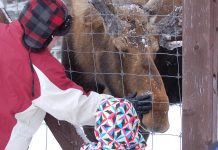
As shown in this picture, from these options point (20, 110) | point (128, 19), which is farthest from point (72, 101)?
point (128, 19)

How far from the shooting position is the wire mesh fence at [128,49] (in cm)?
375

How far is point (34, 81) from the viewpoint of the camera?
2617mm

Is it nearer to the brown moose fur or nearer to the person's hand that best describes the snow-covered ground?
the brown moose fur

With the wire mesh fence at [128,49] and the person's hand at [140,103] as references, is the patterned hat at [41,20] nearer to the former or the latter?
the person's hand at [140,103]

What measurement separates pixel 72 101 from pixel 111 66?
1.84m

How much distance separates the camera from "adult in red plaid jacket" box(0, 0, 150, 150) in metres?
2.61

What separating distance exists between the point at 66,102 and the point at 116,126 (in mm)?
417

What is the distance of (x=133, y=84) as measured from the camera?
397 centimetres

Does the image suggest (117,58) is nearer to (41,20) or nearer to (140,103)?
(140,103)

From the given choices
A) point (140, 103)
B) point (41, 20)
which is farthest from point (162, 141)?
point (41, 20)

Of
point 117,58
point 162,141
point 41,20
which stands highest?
point 41,20

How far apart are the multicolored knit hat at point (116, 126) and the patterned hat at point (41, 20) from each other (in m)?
0.55

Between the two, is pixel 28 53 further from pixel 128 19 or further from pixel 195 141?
pixel 128 19

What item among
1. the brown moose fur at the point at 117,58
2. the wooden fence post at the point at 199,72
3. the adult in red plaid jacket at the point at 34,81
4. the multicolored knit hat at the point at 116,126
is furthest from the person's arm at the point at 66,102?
the brown moose fur at the point at 117,58
